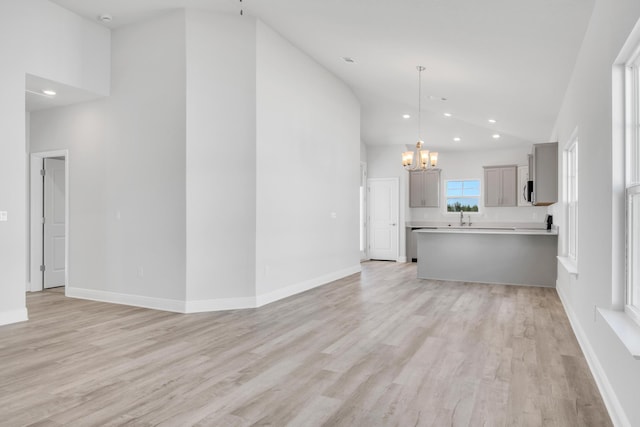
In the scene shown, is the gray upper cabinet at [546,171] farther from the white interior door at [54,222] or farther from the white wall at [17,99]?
the white interior door at [54,222]

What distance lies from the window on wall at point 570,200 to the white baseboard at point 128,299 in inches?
184

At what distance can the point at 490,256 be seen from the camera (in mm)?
7004

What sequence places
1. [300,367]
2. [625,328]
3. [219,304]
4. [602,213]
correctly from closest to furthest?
[625,328] < [602,213] < [300,367] < [219,304]

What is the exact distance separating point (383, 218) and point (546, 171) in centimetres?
503

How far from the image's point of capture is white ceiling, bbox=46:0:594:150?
370 centimetres

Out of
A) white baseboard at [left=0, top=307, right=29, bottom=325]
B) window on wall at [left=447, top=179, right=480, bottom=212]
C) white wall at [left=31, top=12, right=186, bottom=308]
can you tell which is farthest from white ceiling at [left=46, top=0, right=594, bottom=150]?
white baseboard at [left=0, top=307, right=29, bottom=325]

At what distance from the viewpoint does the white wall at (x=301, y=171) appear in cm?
536

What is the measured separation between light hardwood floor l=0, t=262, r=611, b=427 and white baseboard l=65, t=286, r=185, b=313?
143 mm

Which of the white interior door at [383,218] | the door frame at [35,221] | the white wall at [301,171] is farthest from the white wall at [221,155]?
the white interior door at [383,218]

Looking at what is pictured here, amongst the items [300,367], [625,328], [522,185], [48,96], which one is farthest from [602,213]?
[522,185]

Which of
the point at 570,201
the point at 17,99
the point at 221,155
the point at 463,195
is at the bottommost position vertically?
the point at 570,201

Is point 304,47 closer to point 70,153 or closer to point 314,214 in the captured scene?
point 314,214

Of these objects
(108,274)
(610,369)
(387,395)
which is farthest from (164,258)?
(610,369)

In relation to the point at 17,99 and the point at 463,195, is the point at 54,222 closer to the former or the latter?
the point at 17,99
